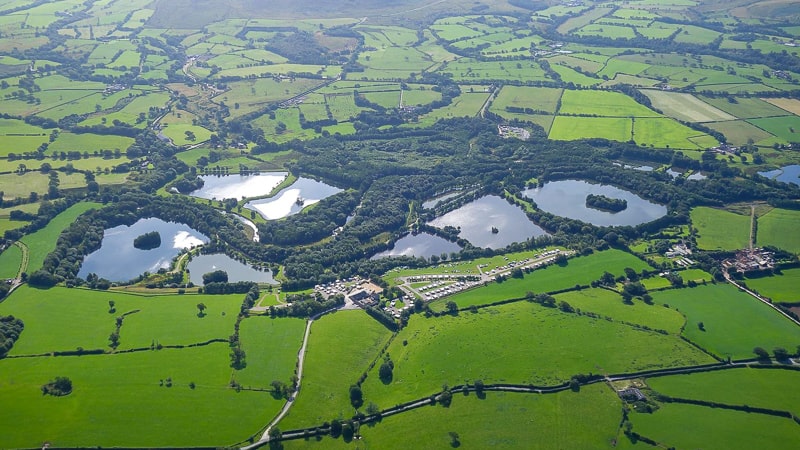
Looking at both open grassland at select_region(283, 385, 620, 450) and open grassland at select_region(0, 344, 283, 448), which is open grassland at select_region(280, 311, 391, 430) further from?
open grassland at select_region(0, 344, 283, 448)

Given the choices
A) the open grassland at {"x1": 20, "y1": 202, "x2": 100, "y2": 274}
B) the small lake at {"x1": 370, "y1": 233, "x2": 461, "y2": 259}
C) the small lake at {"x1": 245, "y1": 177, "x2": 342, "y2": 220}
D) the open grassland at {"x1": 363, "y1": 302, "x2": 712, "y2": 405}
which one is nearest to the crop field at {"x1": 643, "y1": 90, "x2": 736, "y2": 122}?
the small lake at {"x1": 370, "y1": 233, "x2": 461, "y2": 259}

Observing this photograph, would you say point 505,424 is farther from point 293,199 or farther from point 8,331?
point 293,199

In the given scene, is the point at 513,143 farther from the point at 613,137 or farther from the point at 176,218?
the point at 176,218

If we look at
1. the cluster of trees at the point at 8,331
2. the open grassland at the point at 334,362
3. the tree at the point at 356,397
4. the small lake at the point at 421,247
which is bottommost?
the small lake at the point at 421,247

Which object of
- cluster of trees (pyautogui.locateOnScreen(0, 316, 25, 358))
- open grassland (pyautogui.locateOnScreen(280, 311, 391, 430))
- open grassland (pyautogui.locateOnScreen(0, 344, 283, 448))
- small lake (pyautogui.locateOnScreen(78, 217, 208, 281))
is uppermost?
open grassland (pyautogui.locateOnScreen(280, 311, 391, 430))

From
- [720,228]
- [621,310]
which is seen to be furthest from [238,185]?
[720,228]

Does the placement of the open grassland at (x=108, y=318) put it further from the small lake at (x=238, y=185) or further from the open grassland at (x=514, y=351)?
the small lake at (x=238, y=185)

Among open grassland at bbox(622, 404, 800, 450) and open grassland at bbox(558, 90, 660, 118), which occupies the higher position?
open grassland at bbox(622, 404, 800, 450)

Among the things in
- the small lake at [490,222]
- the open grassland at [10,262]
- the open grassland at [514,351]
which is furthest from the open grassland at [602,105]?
the open grassland at [10,262]
